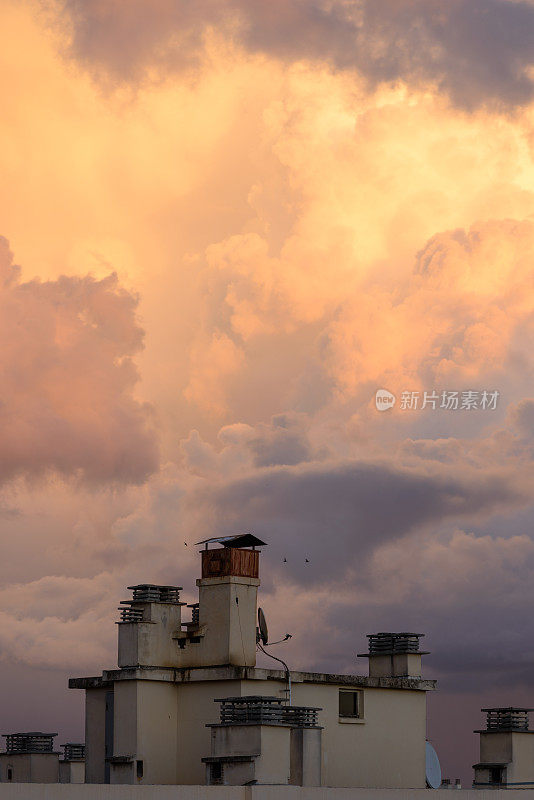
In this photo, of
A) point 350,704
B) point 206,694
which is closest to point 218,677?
point 206,694

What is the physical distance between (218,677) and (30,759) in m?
12.9

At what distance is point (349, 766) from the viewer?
50594 millimetres

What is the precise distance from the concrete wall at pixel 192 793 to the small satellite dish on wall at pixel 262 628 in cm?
881

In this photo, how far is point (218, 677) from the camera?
49.0m

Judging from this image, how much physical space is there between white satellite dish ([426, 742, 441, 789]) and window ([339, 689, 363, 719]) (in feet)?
13.5

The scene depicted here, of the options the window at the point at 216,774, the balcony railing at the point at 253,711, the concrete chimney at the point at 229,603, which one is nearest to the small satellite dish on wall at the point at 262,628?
the concrete chimney at the point at 229,603

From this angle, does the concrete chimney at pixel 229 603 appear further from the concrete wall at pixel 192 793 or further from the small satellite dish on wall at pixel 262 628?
the concrete wall at pixel 192 793

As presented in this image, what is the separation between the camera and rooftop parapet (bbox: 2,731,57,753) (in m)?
57.7

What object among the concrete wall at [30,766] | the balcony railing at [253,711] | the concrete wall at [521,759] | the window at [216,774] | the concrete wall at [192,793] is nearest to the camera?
the concrete wall at [192,793]

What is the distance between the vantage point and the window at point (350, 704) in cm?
5162

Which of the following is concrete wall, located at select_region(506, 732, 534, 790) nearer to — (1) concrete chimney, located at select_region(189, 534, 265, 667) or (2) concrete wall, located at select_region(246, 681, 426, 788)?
(2) concrete wall, located at select_region(246, 681, 426, 788)

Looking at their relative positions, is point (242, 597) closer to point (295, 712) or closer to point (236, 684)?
point (236, 684)

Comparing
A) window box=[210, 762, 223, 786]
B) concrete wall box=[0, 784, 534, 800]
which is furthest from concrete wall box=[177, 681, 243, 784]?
concrete wall box=[0, 784, 534, 800]

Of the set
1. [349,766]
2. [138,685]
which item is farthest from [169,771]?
[349,766]
